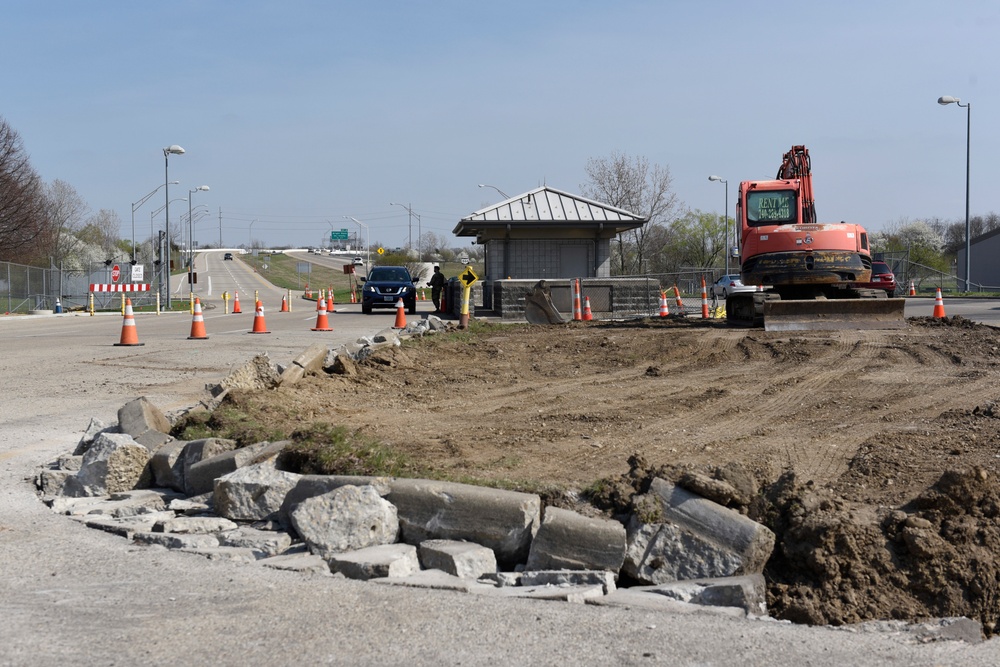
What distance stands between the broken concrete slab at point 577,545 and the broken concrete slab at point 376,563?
0.62 metres

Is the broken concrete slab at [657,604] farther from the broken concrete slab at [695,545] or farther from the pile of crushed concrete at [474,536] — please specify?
the broken concrete slab at [695,545]

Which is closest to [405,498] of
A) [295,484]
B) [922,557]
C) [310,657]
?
[295,484]

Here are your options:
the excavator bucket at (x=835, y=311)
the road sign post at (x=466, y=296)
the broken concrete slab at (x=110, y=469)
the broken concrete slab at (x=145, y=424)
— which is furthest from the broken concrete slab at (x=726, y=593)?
the road sign post at (x=466, y=296)

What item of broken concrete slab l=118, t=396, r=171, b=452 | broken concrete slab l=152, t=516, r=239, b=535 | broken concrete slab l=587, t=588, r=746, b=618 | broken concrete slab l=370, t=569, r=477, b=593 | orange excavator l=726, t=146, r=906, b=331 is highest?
orange excavator l=726, t=146, r=906, b=331

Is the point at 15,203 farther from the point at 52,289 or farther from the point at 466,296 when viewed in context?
the point at 466,296

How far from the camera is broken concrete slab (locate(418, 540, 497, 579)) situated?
5070mm

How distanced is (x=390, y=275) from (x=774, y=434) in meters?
29.2

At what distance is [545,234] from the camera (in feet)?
121

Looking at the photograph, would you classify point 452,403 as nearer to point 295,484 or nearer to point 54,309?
point 295,484

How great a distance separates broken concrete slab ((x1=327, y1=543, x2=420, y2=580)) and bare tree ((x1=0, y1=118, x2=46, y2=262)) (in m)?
59.8

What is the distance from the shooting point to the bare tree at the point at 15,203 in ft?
189

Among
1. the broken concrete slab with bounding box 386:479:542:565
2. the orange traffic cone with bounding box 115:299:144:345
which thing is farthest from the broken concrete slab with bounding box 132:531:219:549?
the orange traffic cone with bounding box 115:299:144:345

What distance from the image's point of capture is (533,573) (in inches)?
195

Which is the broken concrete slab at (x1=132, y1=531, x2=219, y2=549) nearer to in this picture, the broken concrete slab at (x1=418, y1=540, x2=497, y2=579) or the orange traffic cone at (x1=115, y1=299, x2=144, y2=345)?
the broken concrete slab at (x1=418, y1=540, x2=497, y2=579)
